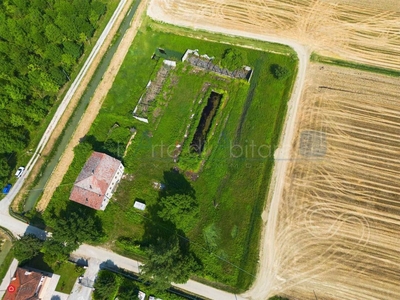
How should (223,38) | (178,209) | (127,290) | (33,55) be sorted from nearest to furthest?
(127,290)
(178,209)
(33,55)
(223,38)

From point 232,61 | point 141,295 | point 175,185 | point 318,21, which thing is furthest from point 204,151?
point 318,21

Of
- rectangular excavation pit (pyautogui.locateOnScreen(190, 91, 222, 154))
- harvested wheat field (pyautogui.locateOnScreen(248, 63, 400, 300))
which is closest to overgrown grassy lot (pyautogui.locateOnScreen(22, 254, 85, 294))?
rectangular excavation pit (pyautogui.locateOnScreen(190, 91, 222, 154))

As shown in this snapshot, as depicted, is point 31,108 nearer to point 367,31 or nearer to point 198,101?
point 198,101

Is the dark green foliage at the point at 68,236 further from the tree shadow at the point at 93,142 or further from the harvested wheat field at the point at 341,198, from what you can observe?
the harvested wheat field at the point at 341,198

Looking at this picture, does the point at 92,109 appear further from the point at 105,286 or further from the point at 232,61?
the point at 105,286

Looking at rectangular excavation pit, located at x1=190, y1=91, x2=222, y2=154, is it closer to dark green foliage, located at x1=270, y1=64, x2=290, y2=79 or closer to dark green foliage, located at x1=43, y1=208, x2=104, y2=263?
dark green foliage, located at x1=270, y1=64, x2=290, y2=79

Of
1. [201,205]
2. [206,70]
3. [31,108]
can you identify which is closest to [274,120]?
[206,70]
